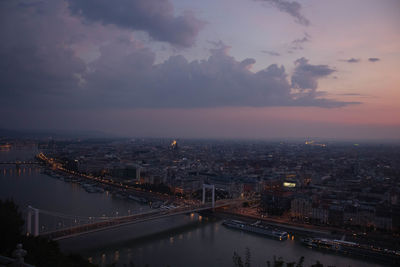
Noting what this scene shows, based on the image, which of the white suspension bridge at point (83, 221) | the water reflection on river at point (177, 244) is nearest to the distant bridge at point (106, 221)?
the white suspension bridge at point (83, 221)

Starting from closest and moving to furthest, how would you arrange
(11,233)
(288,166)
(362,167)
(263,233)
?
(11,233) → (263,233) → (362,167) → (288,166)

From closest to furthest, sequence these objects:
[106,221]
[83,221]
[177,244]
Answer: [177,244], [106,221], [83,221]

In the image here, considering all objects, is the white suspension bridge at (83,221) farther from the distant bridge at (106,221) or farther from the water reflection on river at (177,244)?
the water reflection on river at (177,244)

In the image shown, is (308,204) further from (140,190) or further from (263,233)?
(140,190)

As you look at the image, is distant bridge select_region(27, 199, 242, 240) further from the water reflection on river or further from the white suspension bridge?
the water reflection on river

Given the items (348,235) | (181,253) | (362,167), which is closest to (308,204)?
(348,235)

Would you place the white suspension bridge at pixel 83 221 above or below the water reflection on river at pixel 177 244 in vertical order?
above

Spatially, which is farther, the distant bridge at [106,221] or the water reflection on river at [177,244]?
the distant bridge at [106,221]

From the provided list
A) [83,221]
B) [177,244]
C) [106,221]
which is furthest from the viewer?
[83,221]

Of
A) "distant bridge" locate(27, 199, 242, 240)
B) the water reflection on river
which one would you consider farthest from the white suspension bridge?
the water reflection on river

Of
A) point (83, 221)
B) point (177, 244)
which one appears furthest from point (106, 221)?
point (177, 244)

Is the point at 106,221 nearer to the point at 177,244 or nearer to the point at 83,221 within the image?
the point at 83,221
